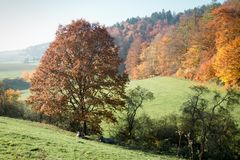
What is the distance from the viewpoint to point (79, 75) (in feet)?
139

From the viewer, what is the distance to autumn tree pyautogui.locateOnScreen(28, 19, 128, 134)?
139ft

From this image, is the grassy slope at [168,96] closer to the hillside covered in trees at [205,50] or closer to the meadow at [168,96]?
the meadow at [168,96]

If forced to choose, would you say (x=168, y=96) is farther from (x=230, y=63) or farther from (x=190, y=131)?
(x=190, y=131)

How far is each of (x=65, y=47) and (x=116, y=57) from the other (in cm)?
679

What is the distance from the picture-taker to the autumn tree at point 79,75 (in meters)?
42.3

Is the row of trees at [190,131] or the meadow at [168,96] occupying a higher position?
the meadow at [168,96]

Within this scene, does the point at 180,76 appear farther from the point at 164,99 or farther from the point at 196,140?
the point at 196,140

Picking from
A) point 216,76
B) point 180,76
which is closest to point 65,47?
point 216,76

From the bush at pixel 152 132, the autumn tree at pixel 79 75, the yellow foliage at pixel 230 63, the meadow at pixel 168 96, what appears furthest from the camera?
the yellow foliage at pixel 230 63

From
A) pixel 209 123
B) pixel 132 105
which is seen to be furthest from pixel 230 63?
pixel 209 123

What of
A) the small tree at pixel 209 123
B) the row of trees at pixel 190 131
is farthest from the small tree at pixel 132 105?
the small tree at pixel 209 123

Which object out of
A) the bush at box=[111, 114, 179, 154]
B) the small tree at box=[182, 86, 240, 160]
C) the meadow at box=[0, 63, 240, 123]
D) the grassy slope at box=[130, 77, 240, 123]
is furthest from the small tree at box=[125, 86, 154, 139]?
the grassy slope at box=[130, 77, 240, 123]

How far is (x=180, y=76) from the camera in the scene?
103 m

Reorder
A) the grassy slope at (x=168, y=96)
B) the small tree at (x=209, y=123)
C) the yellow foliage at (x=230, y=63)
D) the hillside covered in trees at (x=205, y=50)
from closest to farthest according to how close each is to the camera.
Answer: the small tree at (x=209, y=123) < the grassy slope at (x=168, y=96) < the yellow foliage at (x=230, y=63) < the hillside covered in trees at (x=205, y=50)
